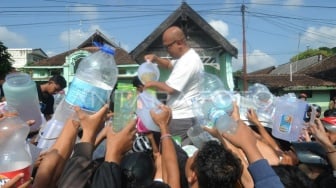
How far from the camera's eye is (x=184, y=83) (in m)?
3.97

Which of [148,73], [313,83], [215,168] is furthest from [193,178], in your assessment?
[313,83]

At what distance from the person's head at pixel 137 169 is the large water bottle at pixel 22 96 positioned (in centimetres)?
82

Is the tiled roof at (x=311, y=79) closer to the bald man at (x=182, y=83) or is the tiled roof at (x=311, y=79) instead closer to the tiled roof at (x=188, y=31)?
the tiled roof at (x=188, y=31)

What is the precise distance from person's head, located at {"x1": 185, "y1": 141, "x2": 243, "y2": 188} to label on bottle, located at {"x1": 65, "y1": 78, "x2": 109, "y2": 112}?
0.75 metres

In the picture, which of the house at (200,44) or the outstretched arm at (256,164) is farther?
the house at (200,44)

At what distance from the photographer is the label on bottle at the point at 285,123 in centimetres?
356

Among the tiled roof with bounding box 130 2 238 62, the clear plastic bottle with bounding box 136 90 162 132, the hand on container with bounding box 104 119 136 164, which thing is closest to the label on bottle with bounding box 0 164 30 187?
the hand on container with bounding box 104 119 136 164

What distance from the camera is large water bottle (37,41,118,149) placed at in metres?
2.49

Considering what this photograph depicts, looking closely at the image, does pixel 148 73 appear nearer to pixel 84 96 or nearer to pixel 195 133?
pixel 195 133

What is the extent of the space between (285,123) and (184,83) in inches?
42.4

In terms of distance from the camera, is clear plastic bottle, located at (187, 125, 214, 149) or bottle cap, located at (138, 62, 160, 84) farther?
bottle cap, located at (138, 62, 160, 84)

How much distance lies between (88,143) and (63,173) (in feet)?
0.72

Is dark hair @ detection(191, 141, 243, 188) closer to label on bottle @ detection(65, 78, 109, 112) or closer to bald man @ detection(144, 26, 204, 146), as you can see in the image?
label on bottle @ detection(65, 78, 109, 112)

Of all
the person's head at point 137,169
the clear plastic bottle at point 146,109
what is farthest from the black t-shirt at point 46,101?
the person's head at point 137,169
